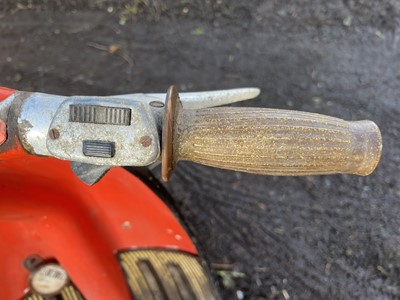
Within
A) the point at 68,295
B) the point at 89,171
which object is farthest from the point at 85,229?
the point at 89,171

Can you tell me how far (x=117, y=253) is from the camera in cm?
104

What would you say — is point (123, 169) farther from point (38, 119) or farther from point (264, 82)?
point (264, 82)

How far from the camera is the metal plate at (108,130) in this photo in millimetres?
656

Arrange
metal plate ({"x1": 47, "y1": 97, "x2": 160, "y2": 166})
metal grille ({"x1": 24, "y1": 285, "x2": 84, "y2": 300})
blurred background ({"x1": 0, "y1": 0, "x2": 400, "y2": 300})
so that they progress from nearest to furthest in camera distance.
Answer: metal plate ({"x1": 47, "y1": 97, "x2": 160, "y2": 166})
metal grille ({"x1": 24, "y1": 285, "x2": 84, "y2": 300})
blurred background ({"x1": 0, "y1": 0, "x2": 400, "y2": 300})

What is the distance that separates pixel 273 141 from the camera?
0.69 metres

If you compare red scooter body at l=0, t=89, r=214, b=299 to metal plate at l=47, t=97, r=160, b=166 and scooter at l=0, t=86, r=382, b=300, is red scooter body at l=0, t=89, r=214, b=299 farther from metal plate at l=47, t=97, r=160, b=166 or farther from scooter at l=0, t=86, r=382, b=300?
metal plate at l=47, t=97, r=160, b=166

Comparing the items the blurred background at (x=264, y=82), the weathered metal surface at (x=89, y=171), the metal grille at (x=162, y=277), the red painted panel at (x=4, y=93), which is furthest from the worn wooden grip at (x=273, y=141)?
the blurred background at (x=264, y=82)

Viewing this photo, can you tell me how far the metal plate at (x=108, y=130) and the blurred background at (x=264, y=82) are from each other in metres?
0.80

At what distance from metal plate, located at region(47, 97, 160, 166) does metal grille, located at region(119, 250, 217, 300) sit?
0.41m

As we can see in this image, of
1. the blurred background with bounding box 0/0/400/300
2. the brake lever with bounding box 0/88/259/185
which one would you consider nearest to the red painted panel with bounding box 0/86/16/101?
the brake lever with bounding box 0/88/259/185

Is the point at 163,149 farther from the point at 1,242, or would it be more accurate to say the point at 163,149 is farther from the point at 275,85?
the point at 275,85

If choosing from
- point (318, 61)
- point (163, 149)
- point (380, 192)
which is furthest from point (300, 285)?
point (163, 149)

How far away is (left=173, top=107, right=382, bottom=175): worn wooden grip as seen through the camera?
689 mm

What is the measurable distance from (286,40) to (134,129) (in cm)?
106
